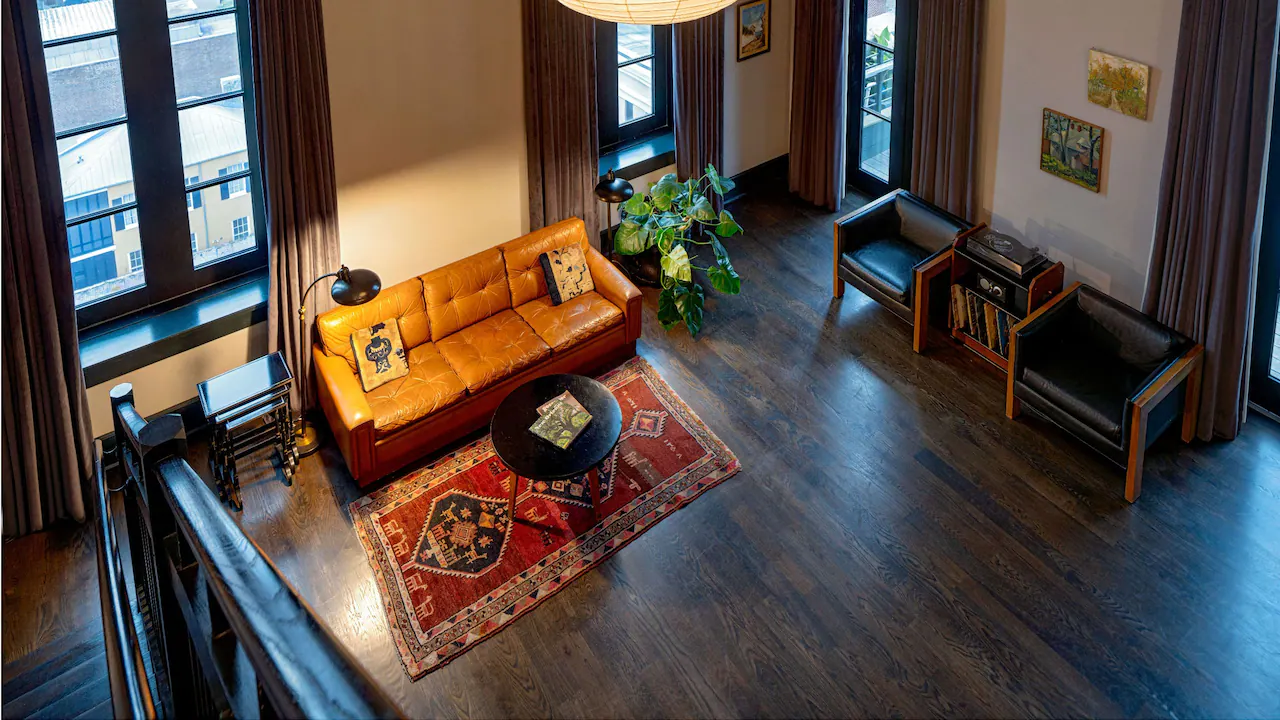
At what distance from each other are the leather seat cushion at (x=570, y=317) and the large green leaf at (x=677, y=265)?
45 cm

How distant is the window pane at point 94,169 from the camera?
5145mm

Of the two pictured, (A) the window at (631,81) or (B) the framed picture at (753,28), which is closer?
(A) the window at (631,81)

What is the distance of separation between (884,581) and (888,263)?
8.23 ft

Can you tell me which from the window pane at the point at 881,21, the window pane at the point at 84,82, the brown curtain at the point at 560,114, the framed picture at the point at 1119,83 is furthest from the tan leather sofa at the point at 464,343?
the framed picture at the point at 1119,83

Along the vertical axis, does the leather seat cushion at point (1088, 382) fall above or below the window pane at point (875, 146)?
below

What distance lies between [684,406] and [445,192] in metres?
2.01

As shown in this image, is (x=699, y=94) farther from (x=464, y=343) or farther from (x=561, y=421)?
(x=561, y=421)

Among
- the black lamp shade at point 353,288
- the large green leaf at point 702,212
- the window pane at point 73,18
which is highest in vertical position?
the window pane at point 73,18

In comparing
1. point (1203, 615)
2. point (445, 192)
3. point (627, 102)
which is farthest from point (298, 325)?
point (1203, 615)

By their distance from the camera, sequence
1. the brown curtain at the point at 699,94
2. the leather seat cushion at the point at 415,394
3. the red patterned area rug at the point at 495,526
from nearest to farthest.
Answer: the red patterned area rug at the point at 495,526 → the leather seat cushion at the point at 415,394 → the brown curtain at the point at 699,94

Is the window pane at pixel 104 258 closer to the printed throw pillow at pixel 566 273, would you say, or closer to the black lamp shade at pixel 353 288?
the black lamp shade at pixel 353 288

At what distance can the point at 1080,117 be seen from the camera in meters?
6.05

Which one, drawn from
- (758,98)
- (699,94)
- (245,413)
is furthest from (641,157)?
(245,413)

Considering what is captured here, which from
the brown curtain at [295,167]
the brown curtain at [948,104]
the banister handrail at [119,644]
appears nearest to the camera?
the banister handrail at [119,644]
